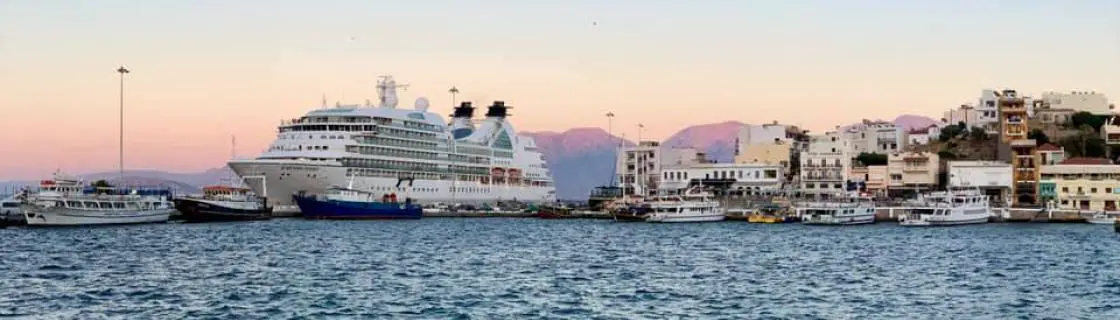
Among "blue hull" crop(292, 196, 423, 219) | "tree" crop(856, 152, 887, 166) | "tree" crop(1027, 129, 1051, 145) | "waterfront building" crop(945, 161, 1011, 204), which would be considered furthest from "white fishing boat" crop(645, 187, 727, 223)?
"tree" crop(1027, 129, 1051, 145)

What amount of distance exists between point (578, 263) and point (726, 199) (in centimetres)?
6945

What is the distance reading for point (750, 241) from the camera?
70500 mm

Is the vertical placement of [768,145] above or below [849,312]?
above

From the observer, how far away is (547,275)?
46500mm

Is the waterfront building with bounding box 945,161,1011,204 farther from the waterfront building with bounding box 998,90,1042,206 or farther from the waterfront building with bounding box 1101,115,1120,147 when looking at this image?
the waterfront building with bounding box 1101,115,1120,147

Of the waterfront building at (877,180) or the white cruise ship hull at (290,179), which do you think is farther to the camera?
the waterfront building at (877,180)

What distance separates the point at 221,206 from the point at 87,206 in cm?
1252

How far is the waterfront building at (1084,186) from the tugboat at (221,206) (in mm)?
60722

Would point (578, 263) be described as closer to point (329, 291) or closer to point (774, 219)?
point (329, 291)

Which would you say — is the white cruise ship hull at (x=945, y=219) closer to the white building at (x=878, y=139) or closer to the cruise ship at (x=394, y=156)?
the white building at (x=878, y=139)

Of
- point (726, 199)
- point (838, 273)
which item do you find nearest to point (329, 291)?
point (838, 273)

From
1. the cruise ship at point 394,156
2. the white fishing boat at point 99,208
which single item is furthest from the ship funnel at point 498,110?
the white fishing boat at point 99,208

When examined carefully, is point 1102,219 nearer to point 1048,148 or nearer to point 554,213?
point 1048,148

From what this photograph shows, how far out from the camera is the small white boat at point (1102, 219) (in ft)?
311
